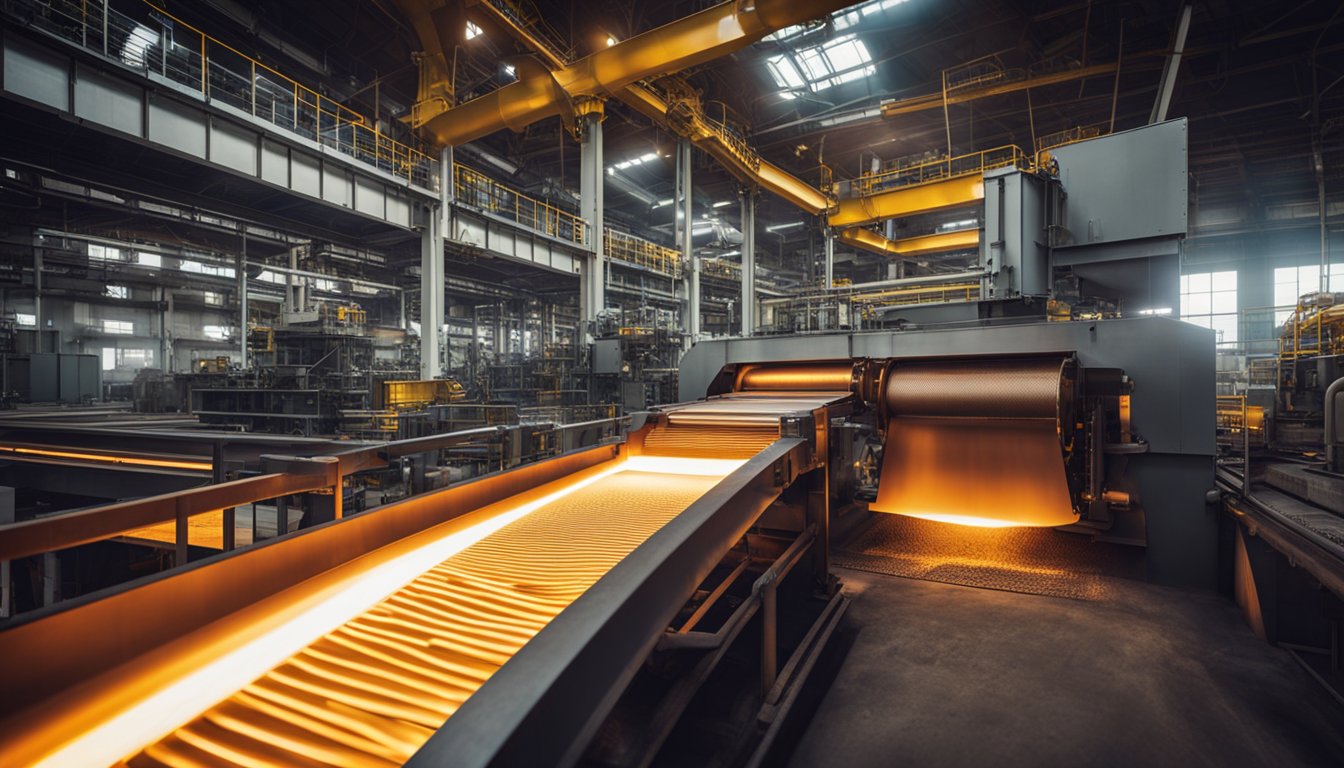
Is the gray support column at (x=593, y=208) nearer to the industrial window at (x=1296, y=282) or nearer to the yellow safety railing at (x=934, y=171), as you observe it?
the yellow safety railing at (x=934, y=171)

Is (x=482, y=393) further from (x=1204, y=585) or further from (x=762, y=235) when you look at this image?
(x=762, y=235)

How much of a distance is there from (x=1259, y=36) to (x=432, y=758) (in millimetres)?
18679

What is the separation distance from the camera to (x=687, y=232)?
1700 cm

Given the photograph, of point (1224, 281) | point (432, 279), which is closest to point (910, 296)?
point (1224, 281)

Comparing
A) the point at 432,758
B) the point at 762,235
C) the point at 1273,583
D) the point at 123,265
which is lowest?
the point at 1273,583

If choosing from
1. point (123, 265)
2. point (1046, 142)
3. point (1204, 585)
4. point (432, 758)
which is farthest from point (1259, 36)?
point (123, 265)

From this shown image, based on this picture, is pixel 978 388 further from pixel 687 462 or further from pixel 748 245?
pixel 748 245

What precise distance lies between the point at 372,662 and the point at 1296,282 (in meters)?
28.7

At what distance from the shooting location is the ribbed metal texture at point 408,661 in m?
1.34

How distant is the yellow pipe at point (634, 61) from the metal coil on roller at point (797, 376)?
680 centimetres

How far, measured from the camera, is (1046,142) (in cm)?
1752

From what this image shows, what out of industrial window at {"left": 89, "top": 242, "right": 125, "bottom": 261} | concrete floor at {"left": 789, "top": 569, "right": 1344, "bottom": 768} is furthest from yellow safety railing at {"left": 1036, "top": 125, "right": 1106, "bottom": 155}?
industrial window at {"left": 89, "top": 242, "right": 125, "bottom": 261}

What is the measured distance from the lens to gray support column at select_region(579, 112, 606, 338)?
14016mm

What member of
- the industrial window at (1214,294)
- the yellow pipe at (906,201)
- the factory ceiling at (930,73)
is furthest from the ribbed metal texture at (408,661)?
the industrial window at (1214,294)
